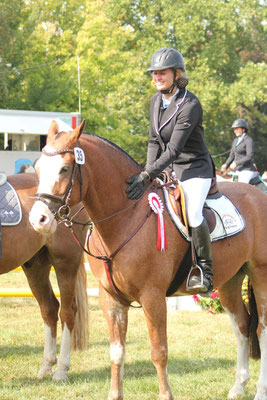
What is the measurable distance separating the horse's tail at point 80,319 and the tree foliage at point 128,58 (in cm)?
2203

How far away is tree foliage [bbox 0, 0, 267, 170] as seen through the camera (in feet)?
98.7

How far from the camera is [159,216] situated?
4.49 metres

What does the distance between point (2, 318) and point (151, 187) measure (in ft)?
17.7

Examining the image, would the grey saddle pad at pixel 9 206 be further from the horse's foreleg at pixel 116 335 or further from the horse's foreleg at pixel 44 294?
the horse's foreleg at pixel 116 335

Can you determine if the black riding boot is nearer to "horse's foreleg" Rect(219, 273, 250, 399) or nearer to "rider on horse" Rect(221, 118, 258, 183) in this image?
"horse's foreleg" Rect(219, 273, 250, 399)

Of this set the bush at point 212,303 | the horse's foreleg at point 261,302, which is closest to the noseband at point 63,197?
the horse's foreleg at point 261,302

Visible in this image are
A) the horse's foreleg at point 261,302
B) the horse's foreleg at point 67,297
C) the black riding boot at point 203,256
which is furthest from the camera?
the horse's foreleg at point 67,297

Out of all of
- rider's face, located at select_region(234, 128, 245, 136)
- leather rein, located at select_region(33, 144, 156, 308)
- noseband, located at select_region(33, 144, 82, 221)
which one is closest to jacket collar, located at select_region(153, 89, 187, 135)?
leather rein, located at select_region(33, 144, 156, 308)

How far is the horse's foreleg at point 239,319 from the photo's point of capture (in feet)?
18.4

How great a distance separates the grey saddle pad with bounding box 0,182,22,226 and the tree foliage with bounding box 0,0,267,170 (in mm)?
22022

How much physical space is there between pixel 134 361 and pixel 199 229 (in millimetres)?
2846

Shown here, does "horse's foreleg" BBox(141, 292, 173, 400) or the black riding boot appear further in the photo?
the black riding boot

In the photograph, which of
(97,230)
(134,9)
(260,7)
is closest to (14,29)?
(134,9)

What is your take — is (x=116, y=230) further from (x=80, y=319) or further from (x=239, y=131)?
(x=239, y=131)
